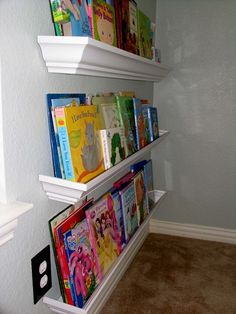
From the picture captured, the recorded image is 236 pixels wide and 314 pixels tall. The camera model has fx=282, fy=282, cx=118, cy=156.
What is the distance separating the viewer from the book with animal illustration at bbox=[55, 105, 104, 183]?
930 millimetres

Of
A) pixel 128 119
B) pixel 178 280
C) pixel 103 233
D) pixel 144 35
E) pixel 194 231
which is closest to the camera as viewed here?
pixel 103 233

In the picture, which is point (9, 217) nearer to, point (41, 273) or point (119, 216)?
point (41, 273)

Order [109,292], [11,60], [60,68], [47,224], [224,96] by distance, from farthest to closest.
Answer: [224,96] < [109,292] < [47,224] < [60,68] < [11,60]

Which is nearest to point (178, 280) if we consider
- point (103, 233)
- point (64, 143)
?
point (103, 233)

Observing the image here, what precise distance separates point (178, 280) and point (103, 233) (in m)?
0.82

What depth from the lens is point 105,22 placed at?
1.12 metres

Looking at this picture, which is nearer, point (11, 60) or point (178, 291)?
point (11, 60)

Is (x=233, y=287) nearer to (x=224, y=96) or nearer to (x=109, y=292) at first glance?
(x=109, y=292)

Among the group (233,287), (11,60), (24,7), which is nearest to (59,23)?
(24,7)

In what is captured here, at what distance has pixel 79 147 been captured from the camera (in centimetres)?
98

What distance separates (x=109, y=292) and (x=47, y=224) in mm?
870

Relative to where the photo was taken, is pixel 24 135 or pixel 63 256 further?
pixel 63 256

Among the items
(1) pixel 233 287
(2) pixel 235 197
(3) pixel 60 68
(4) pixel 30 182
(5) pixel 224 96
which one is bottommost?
(1) pixel 233 287

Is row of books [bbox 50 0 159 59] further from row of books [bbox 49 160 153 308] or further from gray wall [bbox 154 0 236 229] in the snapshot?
row of books [bbox 49 160 153 308]
